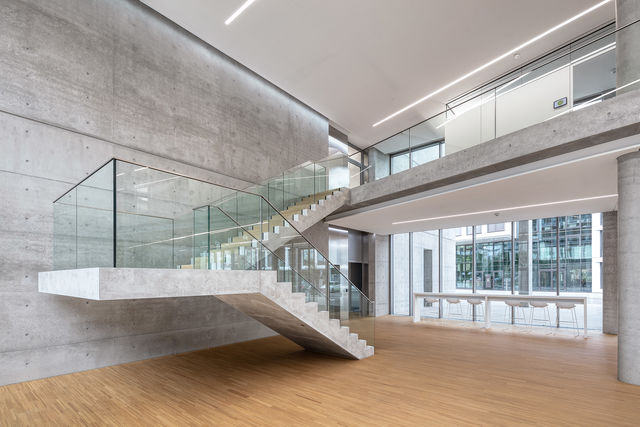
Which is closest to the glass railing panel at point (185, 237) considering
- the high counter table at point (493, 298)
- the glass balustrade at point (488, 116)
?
the glass balustrade at point (488, 116)

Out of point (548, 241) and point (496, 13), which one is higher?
point (496, 13)

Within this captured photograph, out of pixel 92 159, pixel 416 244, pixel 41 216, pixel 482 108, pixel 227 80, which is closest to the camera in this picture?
pixel 41 216

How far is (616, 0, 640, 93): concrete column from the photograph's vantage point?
18.9ft

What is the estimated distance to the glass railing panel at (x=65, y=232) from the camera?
555 centimetres

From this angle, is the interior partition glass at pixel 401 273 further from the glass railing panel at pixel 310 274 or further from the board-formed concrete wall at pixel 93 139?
the glass railing panel at pixel 310 274

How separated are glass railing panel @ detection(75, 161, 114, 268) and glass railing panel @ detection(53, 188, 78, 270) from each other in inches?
8.7

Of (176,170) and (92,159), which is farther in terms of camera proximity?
(176,170)

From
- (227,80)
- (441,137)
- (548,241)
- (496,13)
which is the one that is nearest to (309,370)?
(441,137)

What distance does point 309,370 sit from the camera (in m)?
6.45

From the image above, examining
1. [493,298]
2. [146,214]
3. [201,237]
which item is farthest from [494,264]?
[146,214]

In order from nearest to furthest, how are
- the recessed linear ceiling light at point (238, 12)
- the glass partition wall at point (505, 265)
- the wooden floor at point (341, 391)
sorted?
the wooden floor at point (341, 391) → the recessed linear ceiling light at point (238, 12) → the glass partition wall at point (505, 265)

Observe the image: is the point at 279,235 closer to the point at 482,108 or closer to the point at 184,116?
the point at 184,116

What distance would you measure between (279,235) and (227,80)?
18.4ft

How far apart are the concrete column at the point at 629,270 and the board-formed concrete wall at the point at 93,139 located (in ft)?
25.7
